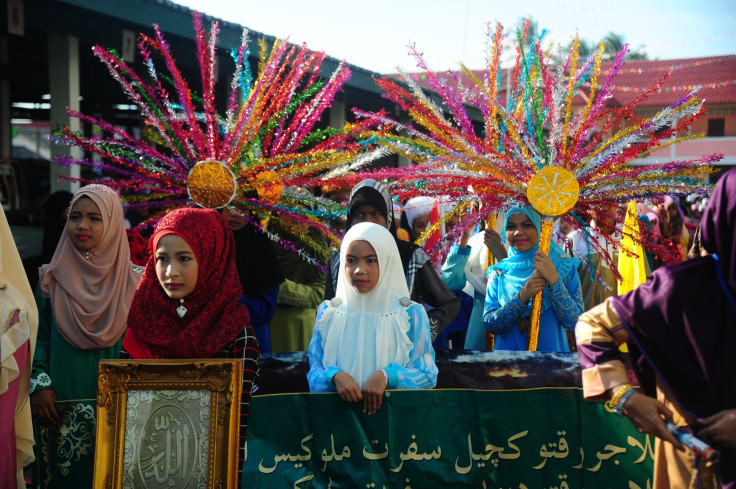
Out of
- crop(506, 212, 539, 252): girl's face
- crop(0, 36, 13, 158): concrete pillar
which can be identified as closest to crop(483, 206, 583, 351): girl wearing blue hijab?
crop(506, 212, 539, 252): girl's face

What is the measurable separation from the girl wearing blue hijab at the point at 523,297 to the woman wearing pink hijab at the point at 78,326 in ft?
6.50

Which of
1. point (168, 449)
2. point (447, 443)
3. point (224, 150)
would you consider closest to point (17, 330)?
point (168, 449)

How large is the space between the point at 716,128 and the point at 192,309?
116 ft

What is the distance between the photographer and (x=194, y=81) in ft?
42.9

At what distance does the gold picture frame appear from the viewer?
2.51 m

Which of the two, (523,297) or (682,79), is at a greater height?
(682,79)

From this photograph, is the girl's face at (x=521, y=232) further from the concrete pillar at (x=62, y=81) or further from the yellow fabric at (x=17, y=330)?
the concrete pillar at (x=62, y=81)

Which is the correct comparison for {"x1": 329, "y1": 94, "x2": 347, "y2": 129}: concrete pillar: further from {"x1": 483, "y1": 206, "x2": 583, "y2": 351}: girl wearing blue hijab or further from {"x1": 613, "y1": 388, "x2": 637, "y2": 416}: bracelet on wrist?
{"x1": 613, "y1": 388, "x2": 637, "y2": 416}: bracelet on wrist

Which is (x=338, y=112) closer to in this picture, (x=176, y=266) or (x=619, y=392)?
(x=176, y=266)

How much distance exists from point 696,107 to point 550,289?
1.17 meters

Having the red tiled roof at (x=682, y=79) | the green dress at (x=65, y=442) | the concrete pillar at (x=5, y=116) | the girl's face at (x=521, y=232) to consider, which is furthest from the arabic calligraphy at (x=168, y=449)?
the red tiled roof at (x=682, y=79)

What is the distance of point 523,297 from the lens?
386 centimetres

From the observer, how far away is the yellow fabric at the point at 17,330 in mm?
2814

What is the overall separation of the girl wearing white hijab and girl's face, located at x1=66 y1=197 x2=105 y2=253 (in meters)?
1.29
